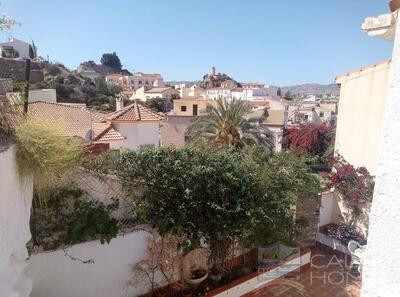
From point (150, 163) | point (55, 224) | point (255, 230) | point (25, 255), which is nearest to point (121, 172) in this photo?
point (150, 163)

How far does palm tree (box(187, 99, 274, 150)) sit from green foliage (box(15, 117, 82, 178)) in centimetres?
1304

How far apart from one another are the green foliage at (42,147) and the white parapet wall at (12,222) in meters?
0.21

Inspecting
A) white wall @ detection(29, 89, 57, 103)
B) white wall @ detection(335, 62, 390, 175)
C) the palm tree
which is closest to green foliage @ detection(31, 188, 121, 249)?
white wall @ detection(335, 62, 390, 175)

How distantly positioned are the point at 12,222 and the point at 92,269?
354 cm

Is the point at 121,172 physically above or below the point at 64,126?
below

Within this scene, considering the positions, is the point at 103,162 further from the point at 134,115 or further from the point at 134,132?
the point at 134,115

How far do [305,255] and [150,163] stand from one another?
6.32 m

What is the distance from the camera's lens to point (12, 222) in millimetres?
4543

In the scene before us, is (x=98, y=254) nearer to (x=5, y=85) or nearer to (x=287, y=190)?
(x=5, y=85)

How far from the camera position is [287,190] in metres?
9.52

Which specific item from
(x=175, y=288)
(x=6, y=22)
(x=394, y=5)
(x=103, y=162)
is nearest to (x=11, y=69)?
(x=6, y=22)

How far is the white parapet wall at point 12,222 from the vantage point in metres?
4.16

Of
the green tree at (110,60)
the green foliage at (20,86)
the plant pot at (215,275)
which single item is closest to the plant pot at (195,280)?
the plant pot at (215,275)

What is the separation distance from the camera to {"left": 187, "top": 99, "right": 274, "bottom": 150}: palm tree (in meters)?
18.9
